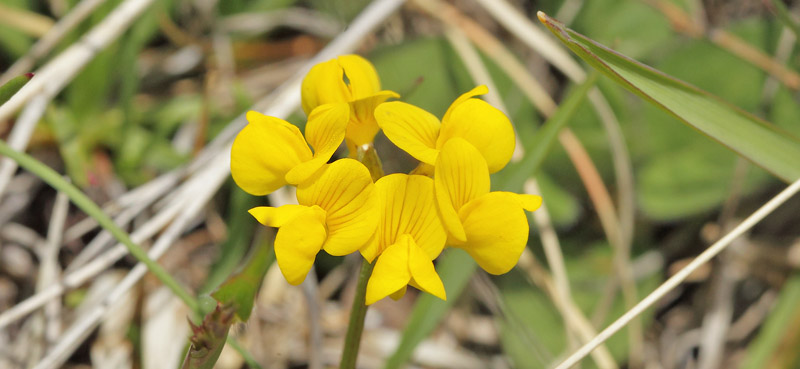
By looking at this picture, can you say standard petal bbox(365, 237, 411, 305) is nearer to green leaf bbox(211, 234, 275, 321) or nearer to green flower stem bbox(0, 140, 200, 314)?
green leaf bbox(211, 234, 275, 321)

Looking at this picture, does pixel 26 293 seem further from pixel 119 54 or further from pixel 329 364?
pixel 329 364

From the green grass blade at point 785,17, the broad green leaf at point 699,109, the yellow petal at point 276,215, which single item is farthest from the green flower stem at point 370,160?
the green grass blade at point 785,17

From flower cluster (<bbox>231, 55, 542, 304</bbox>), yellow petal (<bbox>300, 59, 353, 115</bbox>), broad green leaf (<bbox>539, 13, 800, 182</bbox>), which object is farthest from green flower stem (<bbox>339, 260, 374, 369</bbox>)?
broad green leaf (<bbox>539, 13, 800, 182</bbox>)

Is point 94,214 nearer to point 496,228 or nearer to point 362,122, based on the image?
point 362,122

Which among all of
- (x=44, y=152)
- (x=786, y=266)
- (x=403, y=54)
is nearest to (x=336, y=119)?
(x=403, y=54)

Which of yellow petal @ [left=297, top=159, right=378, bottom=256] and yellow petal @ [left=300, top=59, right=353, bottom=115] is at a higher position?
yellow petal @ [left=300, top=59, right=353, bottom=115]

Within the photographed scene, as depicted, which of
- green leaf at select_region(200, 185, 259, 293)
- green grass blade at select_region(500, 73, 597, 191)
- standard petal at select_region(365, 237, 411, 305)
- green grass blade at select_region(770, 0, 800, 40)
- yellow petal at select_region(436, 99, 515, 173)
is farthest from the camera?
green leaf at select_region(200, 185, 259, 293)
